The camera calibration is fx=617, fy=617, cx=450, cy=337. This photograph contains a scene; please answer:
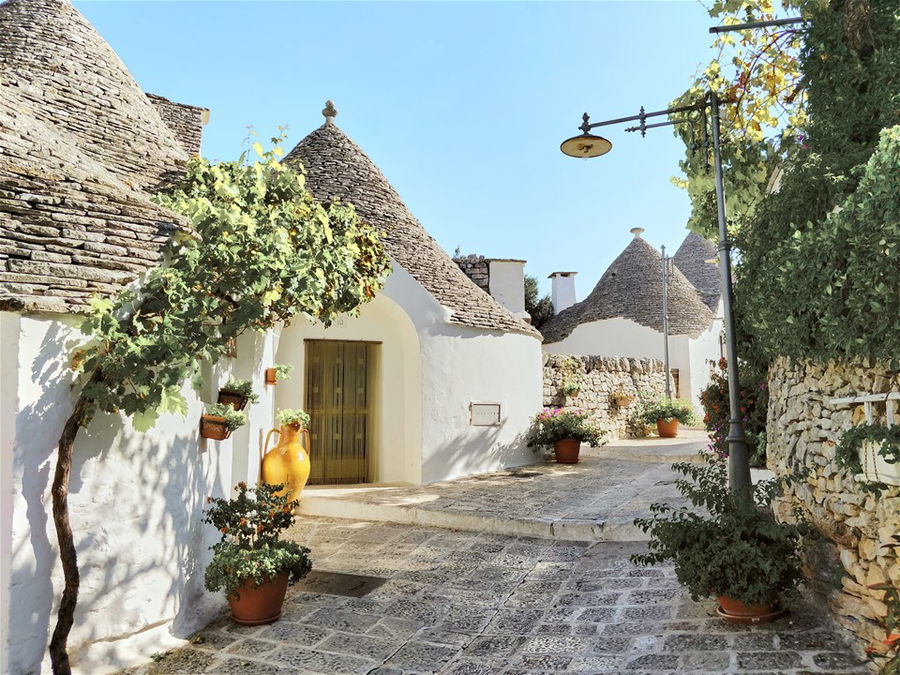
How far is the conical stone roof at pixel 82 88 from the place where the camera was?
691cm

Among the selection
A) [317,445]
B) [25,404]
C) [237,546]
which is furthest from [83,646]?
[317,445]

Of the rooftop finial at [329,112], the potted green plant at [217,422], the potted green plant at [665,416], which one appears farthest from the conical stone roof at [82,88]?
the potted green plant at [665,416]

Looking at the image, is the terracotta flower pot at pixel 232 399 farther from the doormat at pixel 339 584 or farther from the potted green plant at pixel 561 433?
the potted green plant at pixel 561 433

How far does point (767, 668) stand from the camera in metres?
3.46

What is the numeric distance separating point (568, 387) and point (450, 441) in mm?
4368

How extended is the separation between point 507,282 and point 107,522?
11.7m

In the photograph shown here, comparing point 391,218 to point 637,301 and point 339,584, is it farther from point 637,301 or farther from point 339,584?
point 637,301

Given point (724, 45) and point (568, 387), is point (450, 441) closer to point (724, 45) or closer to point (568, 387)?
point (568, 387)

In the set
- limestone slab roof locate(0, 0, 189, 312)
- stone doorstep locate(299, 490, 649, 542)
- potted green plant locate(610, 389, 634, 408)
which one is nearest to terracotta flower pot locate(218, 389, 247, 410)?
→ limestone slab roof locate(0, 0, 189, 312)

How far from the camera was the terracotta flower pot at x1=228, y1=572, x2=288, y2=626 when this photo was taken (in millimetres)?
4500

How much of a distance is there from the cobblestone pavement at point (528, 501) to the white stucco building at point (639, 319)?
402 inches

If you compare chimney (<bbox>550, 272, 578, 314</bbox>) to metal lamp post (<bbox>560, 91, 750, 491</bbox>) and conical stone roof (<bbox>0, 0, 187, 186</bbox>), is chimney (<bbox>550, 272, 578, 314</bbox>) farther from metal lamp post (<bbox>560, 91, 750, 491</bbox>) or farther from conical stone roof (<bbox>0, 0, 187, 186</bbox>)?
metal lamp post (<bbox>560, 91, 750, 491</bbox>)

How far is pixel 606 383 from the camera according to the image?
15.6m

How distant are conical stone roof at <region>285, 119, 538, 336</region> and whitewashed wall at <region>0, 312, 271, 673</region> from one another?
20.1 ft
